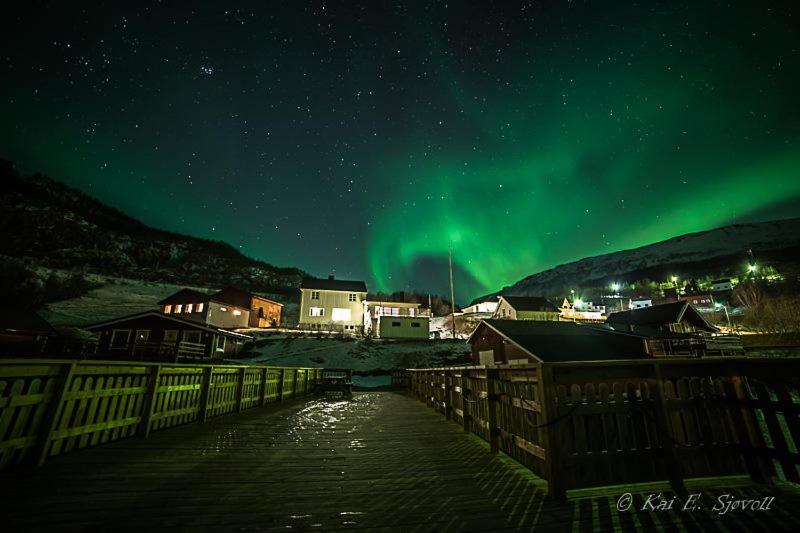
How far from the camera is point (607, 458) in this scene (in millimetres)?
4512

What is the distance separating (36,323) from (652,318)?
66872 mm

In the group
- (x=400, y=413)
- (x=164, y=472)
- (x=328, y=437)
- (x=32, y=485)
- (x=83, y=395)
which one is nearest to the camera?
(x=32, y=485)

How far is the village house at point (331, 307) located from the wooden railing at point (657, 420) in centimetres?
4741

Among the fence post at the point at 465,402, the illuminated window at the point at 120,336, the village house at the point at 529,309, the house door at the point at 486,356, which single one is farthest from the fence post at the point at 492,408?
the village house at the point at 529,309

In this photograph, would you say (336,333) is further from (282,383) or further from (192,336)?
(282,383)

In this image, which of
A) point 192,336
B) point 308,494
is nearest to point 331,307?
point 192,336

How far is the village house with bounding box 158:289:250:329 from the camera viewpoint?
44812 millimetres

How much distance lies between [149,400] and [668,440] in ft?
34.2

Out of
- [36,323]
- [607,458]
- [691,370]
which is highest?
[36,323]

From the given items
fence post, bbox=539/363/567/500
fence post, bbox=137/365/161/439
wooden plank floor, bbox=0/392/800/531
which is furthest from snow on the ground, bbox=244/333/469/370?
fence post, bbox=539/363/567/500

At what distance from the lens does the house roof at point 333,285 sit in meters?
53.4

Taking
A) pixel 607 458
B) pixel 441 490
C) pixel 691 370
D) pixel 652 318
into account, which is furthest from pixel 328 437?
pixel 652 318

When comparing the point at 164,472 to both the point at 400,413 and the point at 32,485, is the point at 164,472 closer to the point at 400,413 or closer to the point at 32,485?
the point at 32,485

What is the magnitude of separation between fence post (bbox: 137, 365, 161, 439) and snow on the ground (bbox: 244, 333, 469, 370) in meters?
29.4
